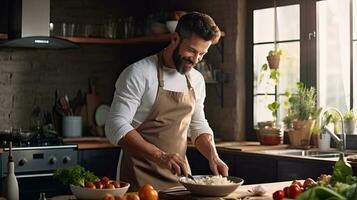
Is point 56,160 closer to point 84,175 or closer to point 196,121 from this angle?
point 196,121

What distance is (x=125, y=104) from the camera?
11.1ft

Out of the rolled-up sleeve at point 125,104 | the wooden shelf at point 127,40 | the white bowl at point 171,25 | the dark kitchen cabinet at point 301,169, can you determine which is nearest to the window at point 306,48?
the white bowl at point 171,25

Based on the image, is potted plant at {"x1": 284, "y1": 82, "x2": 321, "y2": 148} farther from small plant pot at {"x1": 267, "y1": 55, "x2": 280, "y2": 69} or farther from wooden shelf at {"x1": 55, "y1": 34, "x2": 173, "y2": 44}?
wooden shelf at {"x1": 55, "y1": 34, "x2": 173, "y2": 44}

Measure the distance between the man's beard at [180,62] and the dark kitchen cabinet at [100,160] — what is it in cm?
207

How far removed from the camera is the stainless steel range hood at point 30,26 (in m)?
5.54

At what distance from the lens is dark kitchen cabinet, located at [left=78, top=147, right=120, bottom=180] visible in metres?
5.40

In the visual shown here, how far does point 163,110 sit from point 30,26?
7.66ft

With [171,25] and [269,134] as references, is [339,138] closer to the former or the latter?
[269,134]

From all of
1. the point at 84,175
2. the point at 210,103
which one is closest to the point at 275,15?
the point at 210,103

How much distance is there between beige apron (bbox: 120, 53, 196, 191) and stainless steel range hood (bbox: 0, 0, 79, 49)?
2.19 m

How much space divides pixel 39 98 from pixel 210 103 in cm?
160

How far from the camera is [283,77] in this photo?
5.44m

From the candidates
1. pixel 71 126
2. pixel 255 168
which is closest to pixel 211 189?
pixel 255 168

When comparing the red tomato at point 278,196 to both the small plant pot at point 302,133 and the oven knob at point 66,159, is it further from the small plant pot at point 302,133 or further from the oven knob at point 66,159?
the oven knob at point 66,159
